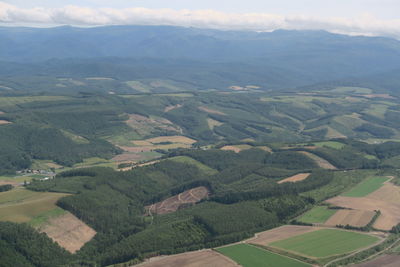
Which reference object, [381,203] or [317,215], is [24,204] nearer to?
[317,215]

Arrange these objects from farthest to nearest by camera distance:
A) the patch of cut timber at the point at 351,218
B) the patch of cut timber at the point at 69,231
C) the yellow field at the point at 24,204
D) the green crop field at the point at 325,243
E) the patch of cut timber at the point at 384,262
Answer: the patch of cut timber at the point at 351,218 → the yellow field at the point at 24,204 → the patch of cut timber at the point at 69,231 → the green crop field at the point at 325,243 → the patch of cut timber at the point at 384,262

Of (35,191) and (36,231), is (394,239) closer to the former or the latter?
(36,231)

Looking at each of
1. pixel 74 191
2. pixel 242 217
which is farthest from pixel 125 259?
pixel 74 191

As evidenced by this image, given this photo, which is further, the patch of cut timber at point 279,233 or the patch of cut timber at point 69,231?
the patch of cut timber at point 69,231

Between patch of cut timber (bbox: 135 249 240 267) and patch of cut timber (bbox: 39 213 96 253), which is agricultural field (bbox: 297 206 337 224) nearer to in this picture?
patch of cut timber (bbox: 135 249 240 267)

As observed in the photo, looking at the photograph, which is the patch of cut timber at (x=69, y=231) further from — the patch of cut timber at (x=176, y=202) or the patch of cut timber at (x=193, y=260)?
the patch of cut timber at (x=176, y=202)

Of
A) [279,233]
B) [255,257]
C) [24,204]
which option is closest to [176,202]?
[279,233]

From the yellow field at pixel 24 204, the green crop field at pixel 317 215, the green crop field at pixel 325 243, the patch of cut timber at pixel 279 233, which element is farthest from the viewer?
the green crop field at pixel 317 215

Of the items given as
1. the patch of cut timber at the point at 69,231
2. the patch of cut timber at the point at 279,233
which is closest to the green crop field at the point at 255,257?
the patch of cut timber at the point at 279,233
